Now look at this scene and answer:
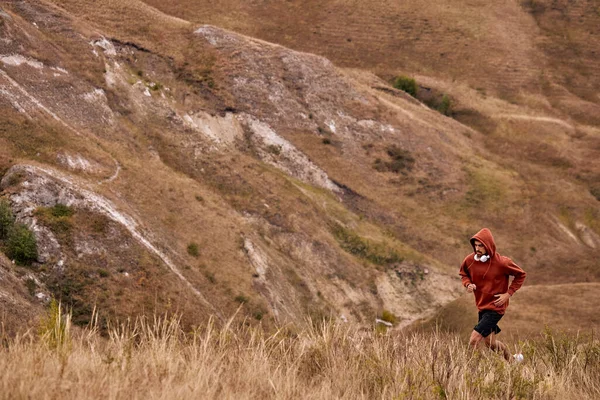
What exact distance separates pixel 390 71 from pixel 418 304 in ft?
161

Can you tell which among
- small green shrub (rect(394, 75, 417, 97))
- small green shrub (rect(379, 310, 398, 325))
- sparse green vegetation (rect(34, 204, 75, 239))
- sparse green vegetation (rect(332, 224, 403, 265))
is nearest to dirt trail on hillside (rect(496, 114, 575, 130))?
small green shrub (rect(394, 75, 417, 97))

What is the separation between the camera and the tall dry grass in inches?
246

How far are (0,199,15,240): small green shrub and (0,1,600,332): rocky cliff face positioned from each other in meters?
0.74

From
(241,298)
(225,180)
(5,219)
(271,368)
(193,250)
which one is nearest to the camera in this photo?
(271,368)

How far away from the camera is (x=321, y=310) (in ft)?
116

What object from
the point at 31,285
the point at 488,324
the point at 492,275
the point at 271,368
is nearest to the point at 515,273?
the point at 492,275

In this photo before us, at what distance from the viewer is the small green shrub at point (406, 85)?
81.3 m

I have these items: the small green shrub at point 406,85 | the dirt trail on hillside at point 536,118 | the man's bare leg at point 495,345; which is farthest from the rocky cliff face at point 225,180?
the man's bare leg at point 495,345

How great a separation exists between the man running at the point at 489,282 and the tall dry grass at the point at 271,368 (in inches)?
61.3

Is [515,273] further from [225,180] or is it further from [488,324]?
[225,180]

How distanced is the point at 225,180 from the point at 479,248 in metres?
31.7

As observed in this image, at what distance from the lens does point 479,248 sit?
11.5 metres

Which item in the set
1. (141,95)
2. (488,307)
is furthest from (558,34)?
(488,307)

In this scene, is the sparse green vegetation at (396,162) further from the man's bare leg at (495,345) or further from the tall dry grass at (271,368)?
the tall dry grass at (271,368)
